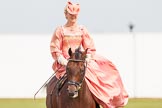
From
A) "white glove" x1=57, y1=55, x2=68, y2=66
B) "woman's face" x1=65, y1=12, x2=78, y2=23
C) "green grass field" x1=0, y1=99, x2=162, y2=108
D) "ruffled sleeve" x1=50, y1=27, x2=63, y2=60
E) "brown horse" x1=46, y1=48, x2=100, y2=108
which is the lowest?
"green grass field" x1=0, y1=99, x2=162, y2=108

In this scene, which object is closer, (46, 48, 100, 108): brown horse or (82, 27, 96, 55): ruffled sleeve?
(46, 48, 100, 108): brown horse

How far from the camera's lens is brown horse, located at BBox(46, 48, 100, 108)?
10070 millimetres

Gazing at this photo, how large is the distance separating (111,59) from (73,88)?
47.1 ft

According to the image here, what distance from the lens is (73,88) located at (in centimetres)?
998

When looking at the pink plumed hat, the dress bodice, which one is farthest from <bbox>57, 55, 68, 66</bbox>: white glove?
the pink plumed hat

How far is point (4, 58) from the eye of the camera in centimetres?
2475

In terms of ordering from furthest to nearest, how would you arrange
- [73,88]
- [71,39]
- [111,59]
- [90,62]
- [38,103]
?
[111,59] → [38,103] → [90,62] → [71,39] → [73,88]

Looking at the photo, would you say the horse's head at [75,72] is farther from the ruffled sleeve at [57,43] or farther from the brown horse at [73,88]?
the ruffled sleeve at [57,43]

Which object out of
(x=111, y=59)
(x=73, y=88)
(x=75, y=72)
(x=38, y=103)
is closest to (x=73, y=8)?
(x=75, y=72)

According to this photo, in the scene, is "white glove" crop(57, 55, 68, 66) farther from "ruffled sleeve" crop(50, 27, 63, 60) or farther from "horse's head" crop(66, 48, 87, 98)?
"horse's head" crop(66, 48, 87, 98)

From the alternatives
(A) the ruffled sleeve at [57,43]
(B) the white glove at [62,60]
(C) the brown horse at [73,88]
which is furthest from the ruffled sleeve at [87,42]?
(C) the brown horse at [73,88]

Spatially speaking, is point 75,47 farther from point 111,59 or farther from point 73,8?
point 111,59

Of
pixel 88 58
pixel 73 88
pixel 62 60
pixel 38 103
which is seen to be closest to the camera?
pixel 73 88

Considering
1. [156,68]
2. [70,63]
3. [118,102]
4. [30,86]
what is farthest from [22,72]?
[70,63]
